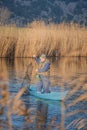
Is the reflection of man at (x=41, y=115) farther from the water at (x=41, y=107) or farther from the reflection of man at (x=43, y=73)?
the reflection of man at (x=43, y=73)

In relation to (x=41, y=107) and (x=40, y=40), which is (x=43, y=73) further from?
(x=40, y=40)

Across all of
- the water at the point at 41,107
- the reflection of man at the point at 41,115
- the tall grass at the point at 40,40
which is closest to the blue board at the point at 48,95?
the water at the point at 41,107

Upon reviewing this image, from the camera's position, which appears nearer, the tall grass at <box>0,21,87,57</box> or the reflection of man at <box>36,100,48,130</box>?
the reflection of man at <box>36,100,48,130</box>

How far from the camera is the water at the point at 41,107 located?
5.73 metres

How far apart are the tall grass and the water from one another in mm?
2903

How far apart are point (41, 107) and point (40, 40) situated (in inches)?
622

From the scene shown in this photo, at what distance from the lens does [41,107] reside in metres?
13.1

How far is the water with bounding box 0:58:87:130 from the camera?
573 centimetres

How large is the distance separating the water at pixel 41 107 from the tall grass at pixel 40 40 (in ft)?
9.52

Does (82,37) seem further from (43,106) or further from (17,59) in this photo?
(43,106)

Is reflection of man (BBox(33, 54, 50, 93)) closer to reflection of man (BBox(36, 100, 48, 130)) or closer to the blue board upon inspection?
the blue board

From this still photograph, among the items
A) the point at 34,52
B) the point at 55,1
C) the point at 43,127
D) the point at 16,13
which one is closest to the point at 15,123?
the point at 43,127

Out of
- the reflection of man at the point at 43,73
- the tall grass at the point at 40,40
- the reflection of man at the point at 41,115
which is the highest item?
the tall grass at the point at 40,40

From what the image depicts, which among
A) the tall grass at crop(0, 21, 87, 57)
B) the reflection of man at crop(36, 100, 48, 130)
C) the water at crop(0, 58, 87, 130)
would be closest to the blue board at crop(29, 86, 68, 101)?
the water at crop(0, 58, 87, 130)
